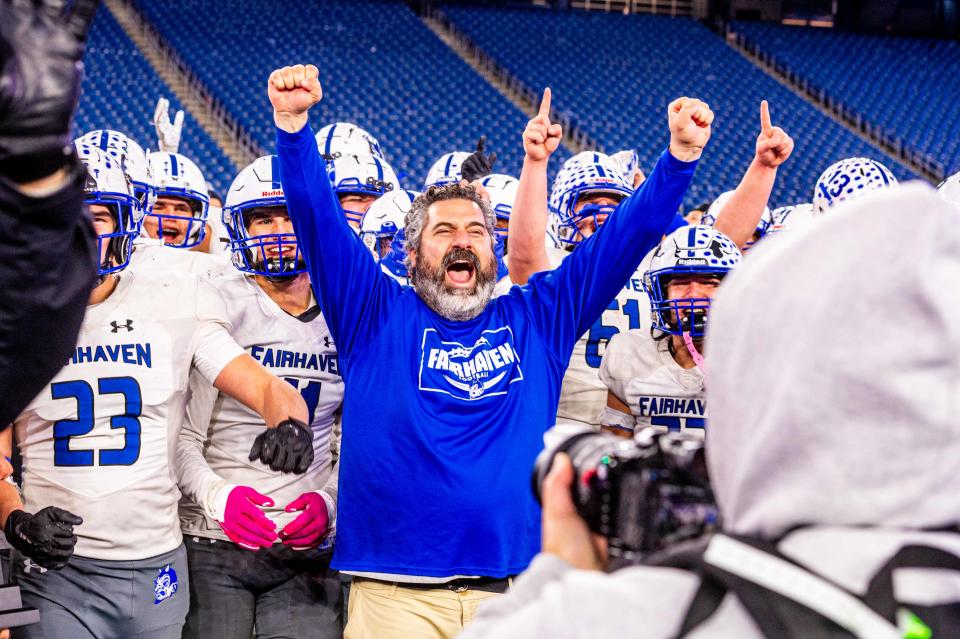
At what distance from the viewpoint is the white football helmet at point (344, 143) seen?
4.70 metres

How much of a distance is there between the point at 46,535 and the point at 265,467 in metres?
0.70

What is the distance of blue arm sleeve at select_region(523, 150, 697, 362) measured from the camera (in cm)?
291

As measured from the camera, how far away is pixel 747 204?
3711mm

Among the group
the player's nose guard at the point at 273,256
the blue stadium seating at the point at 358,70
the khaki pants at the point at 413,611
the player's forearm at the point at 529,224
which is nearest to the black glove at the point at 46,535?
the khaki pants at the point at 413,611

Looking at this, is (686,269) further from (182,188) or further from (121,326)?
(182,188)

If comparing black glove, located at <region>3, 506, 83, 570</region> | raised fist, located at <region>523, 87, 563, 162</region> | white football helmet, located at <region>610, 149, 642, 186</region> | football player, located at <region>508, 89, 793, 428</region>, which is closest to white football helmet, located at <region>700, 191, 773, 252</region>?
white football helmet, located at <region>610, 149, 642, 186</region>

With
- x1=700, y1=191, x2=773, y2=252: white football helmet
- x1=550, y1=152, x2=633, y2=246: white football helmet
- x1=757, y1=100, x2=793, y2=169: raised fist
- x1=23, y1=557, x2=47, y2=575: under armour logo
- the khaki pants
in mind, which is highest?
x1=757, y1=100, x2=793, y2=169: raised fist

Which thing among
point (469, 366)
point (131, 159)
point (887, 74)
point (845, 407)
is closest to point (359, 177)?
point (131, 159)

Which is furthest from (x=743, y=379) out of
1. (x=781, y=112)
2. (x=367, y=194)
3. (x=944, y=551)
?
(x=781, y=112)

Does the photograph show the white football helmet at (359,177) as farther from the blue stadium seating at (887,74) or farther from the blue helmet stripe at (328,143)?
the blue stadium seating at (887,74)

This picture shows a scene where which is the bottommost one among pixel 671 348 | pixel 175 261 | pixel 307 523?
pixel 307 523

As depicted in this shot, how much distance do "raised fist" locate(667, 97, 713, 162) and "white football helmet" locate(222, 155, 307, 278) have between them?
1.16m

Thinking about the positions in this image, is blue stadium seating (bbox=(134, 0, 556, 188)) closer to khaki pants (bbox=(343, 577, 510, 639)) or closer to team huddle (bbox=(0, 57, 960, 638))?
team huddle (bbox=(0, 57, 960, 638))

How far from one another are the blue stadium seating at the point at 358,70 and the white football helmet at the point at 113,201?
25.7ft
